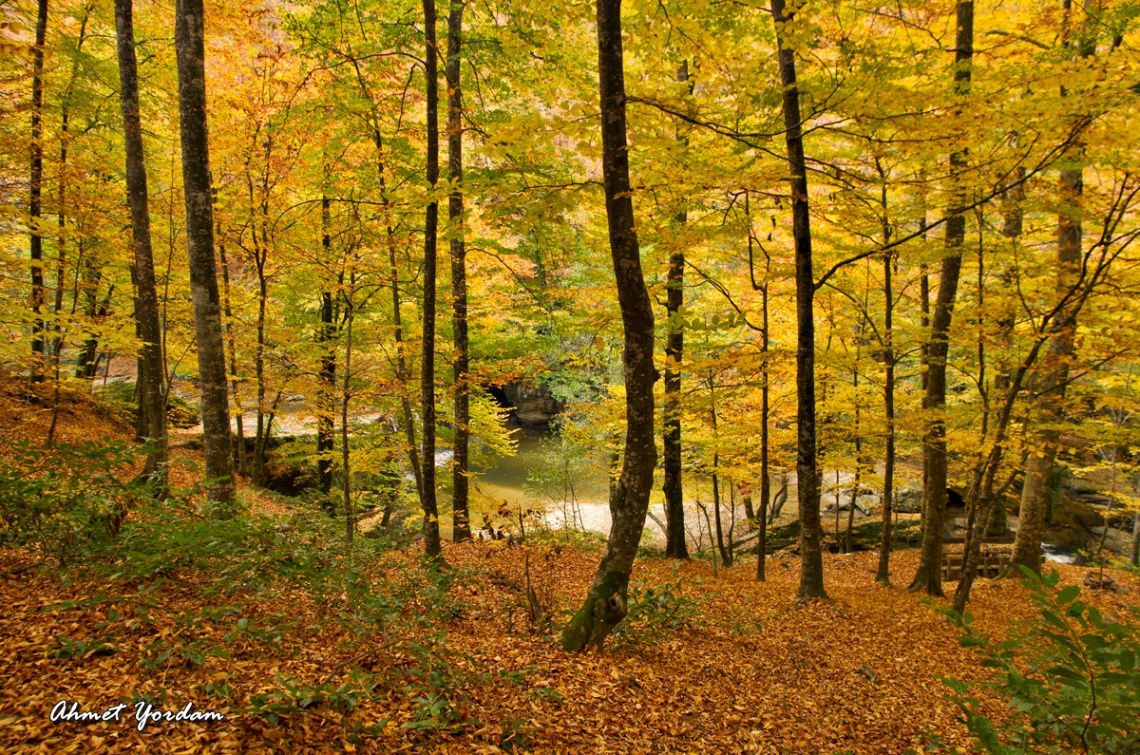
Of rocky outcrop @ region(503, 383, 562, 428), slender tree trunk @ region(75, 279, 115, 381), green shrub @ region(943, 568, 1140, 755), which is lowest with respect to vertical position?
rocky outcrop @ region(503, 383, 562, 428)

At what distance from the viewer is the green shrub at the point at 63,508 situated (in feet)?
12.5

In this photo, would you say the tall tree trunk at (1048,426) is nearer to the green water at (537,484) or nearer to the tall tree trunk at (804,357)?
the tall tree trunk at (804,357)

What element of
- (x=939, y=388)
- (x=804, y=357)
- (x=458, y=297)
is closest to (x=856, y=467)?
(x=939, y=388)

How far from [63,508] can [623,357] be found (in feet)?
14.9

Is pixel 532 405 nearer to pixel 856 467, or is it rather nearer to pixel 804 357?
pixel 856 467

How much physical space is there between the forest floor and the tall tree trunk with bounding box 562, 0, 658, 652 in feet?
1.48

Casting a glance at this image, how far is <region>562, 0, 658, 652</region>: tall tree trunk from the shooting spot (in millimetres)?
4559

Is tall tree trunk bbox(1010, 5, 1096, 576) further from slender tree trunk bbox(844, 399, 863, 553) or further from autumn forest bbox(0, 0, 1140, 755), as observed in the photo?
slender tree trunk bbox(844, 399, 863, 553)

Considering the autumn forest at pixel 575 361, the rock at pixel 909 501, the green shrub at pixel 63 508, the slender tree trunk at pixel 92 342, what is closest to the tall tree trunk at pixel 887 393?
the autumn forest at pixel 575 361

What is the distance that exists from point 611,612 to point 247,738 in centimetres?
296

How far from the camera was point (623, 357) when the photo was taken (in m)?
4.57

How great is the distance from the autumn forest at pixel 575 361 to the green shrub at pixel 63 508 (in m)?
0.04

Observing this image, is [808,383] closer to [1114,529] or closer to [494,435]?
[494,435]

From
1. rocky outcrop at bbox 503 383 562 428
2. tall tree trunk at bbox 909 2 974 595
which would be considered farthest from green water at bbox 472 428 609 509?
tall tree trunk at bbox 909 2 974 595
